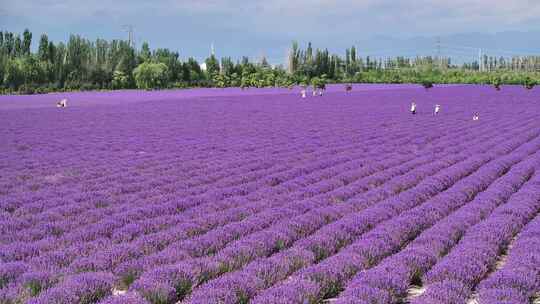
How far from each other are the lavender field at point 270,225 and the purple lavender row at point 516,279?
0.08 feet

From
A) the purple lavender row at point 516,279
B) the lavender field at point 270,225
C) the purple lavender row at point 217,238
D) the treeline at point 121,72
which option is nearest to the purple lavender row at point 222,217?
the lavender field at point 270,225

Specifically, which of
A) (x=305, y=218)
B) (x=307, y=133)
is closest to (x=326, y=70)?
(x=307, y=133)

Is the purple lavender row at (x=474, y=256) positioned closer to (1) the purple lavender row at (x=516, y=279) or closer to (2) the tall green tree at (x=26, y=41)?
(1) the purple lavender row at (x=516, y=279)

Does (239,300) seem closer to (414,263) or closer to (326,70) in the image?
(414,263)

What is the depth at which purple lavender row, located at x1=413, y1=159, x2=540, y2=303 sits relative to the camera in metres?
7.30

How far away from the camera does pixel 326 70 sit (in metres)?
152

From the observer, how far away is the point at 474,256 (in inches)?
339

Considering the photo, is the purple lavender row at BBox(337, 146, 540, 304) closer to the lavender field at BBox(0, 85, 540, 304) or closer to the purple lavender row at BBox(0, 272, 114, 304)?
the lavender field at BBox(0, 85, 540, 304)

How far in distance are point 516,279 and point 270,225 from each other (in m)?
4.49

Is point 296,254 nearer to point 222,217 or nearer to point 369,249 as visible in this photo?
point 369,249

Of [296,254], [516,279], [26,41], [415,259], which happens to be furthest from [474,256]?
[26,41]

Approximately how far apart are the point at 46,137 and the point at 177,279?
968 inches

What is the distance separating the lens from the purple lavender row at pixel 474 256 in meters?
7.30

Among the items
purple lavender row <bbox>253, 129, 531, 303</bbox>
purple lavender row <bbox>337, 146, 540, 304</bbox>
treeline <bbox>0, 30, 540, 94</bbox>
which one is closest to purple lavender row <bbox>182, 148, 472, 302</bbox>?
purple lavender row <bbox>253, 129, 531, 303</bbox>
